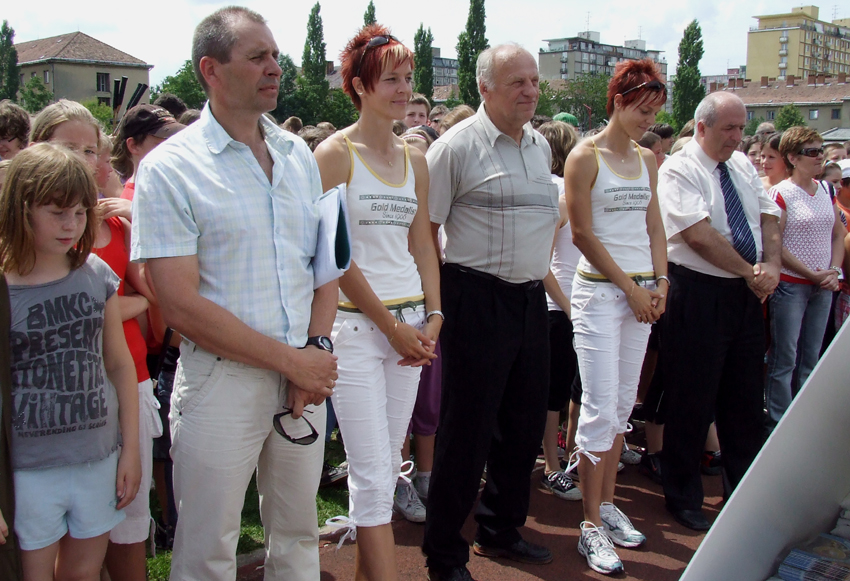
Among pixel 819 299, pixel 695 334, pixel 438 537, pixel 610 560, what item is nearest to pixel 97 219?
pixel 438 537

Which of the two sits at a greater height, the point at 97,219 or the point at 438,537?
the point at 97,219

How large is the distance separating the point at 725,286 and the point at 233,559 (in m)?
3.02

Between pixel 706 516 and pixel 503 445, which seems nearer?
pixel 503 445

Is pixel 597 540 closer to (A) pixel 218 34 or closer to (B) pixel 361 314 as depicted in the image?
(B) pixel 361 314

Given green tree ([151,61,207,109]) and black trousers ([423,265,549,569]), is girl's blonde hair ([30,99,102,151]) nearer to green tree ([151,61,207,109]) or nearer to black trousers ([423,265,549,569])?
black trousers ([423,265,549,569])

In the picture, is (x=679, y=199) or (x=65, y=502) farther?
(x=679, y=199)

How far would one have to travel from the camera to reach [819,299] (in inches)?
221

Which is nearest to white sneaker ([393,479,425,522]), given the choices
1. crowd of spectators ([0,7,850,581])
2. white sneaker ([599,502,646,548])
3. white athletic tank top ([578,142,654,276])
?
crowd of spectators ([0,7,850,581])

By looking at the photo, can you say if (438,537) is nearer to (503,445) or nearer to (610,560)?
(503,445)

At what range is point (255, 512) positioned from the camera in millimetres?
4047

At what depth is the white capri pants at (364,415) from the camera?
9.36 feet

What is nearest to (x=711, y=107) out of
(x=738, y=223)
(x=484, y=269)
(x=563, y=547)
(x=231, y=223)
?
(x=738, y=223)

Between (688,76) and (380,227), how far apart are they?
240 feet

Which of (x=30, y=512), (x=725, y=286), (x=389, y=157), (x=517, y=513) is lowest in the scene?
(x=517, y=513)
